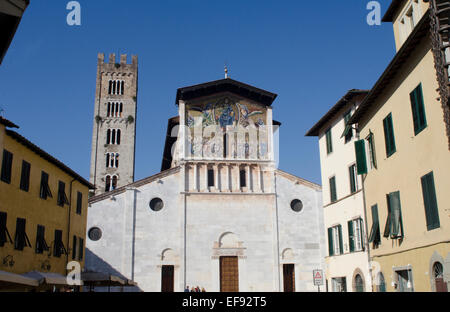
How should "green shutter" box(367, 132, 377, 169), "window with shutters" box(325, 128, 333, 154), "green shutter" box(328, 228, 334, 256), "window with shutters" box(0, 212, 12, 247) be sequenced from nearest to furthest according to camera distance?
"window with shutters" box(0, 212, 12, 247)
"green shutter" box(367, 132, 377, 169)
"green shutter" box(328, 228, 334, 256)
"window with shutters" box(325, 128, 333, 154)

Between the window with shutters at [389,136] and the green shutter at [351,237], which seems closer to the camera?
the window with shutters at [389,136]

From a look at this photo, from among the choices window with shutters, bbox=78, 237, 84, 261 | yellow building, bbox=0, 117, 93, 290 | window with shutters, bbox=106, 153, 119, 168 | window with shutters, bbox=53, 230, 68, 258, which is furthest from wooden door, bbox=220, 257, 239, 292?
window with shutters, bbox=106, 153, 119, 168

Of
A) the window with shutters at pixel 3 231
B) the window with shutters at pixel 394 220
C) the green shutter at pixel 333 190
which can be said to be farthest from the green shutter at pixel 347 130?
the window with shutters at pixel 3 231

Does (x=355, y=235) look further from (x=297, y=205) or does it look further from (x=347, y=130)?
(x=297, y=205)

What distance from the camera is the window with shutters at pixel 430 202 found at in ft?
45.6

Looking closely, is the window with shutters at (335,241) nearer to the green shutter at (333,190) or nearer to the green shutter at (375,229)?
the green shutter at (333,190)

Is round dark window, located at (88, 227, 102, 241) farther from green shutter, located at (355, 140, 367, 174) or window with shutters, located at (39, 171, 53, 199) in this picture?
green shutter, located at (355, 140, 367, 174)

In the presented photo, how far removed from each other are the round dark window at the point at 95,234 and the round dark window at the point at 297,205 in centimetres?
1502

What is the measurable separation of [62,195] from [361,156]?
16.1m

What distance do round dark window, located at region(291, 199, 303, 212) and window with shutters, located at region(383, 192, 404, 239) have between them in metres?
19.7

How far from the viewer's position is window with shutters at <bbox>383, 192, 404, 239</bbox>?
54.9 feet

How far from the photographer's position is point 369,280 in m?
20.1
